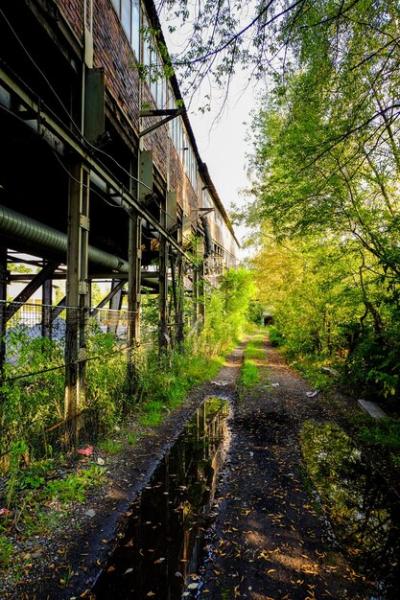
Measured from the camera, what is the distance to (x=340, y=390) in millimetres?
8875

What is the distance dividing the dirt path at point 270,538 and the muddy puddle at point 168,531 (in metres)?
0.19

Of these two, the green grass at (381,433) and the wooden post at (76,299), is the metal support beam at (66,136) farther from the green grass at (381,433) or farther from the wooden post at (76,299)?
the green grass at (381,433)

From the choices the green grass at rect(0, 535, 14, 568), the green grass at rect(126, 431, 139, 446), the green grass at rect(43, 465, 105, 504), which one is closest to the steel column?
the green grass at rect(126, 431, 139, 446)

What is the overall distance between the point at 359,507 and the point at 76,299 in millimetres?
4372

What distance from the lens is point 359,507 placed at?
12.6ft

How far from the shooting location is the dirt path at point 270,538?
2666 millimetres

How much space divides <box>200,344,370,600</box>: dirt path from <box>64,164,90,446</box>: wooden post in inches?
91.1

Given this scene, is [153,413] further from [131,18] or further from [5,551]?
[131,18]

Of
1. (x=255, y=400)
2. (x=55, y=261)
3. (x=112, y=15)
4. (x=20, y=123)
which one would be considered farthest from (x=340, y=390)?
(x=112, y=15)

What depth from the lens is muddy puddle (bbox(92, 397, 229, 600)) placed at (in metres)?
2.72

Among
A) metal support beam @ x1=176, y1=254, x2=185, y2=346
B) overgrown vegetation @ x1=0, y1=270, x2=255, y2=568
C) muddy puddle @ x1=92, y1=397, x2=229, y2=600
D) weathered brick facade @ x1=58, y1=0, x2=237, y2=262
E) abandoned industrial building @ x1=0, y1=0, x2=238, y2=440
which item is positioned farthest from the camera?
metal support beam @ x1=176, y1=254, x2=185, y2=346

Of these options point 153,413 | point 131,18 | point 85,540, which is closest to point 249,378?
point 153,413

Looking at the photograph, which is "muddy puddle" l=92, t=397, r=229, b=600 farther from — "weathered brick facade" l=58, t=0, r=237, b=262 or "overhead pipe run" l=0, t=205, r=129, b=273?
"weathered brick facade" l=58, t=0, r=237, b=262

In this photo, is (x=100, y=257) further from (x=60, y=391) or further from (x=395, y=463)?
(x=395, y=463)
